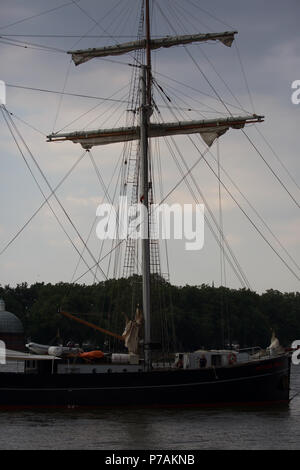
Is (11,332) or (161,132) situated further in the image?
(11,332)

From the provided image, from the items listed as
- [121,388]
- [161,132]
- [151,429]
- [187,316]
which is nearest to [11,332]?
[187,316]

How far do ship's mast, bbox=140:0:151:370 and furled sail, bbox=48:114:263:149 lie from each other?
1231mm

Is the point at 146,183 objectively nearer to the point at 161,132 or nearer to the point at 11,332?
the point at 161,132

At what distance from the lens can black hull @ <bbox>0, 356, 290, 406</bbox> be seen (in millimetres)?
44594

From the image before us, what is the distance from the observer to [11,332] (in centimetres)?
12975

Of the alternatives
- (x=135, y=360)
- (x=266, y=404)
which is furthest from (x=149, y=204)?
(x=266, y=404)

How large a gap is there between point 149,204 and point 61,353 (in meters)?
11.0

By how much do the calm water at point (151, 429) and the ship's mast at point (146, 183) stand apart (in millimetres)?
5391

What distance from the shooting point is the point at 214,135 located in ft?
169

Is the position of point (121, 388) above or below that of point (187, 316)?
below

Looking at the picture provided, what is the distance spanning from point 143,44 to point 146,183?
1006 centimetres

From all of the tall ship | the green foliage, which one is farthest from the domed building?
the tall ship

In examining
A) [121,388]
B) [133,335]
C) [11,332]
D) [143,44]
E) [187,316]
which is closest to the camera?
[121,388]
